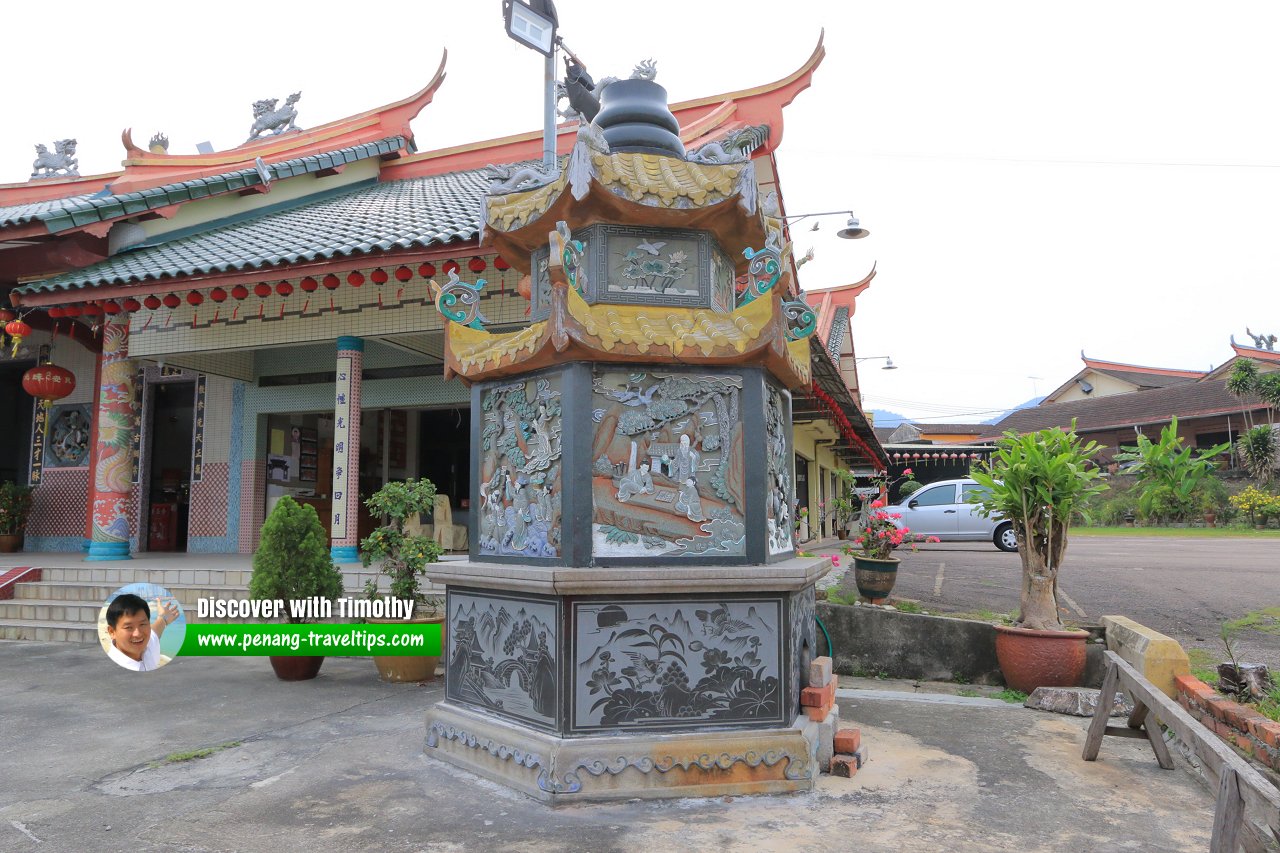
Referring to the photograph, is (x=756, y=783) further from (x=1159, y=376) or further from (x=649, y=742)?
(x=1159, y=376)

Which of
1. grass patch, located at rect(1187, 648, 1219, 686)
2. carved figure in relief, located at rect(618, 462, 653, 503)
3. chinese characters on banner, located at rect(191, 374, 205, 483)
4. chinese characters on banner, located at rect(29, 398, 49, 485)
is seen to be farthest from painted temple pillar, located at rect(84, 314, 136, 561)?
grass patch, located at rect(1187, 648, 1219, 686)

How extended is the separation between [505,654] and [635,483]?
1.16 metres

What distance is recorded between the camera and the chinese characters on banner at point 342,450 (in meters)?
9.80

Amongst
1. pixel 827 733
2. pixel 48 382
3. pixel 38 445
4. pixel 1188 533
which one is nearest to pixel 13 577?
pixel 48 382

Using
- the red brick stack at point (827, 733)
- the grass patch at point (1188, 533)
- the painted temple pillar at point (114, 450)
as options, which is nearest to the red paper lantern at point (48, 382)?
the painted temple pillar at point (114, 450)

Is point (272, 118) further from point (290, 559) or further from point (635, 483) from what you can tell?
point (635, 483)

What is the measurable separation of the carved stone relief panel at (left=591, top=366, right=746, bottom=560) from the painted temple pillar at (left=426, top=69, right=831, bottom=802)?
11mm

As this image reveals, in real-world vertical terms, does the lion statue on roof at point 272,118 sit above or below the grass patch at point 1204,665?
above

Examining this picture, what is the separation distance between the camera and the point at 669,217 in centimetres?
445

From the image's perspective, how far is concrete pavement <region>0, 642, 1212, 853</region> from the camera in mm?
3412

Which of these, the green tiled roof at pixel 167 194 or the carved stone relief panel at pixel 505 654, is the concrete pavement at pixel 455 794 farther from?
the green tiled roof at pixel 167 194

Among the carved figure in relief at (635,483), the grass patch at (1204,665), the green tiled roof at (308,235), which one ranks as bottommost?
the grass patch at (1204,665)

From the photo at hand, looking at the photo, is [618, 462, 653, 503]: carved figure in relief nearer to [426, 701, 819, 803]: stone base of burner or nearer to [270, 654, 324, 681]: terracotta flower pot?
[426, 701, 819, 803]: stone base of burner

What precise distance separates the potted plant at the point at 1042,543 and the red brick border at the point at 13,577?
10501 millimetres
